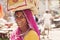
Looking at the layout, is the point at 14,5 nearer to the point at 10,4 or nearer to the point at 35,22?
the point at 10,4

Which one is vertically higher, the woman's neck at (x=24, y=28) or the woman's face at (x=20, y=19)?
the woman's face at (x=20, y=19)

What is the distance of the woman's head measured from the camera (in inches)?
39.1

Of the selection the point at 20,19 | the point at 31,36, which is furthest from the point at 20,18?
the point at 31,36

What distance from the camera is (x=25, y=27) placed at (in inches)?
39.4

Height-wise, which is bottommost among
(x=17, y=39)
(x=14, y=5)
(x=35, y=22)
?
(x=17, y=39)

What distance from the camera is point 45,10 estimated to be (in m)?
0.97

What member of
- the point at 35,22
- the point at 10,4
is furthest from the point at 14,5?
the point at 35,22

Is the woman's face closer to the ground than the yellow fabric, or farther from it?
farther from it

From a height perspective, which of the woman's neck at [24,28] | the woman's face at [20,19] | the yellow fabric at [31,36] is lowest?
the yellow fabric at [31,36]

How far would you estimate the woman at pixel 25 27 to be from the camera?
987mm

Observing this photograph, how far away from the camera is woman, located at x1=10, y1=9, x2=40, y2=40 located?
99 centimetres

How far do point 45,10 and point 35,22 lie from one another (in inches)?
4.1

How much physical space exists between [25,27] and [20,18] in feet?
0.23

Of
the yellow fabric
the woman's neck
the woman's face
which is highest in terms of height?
the woman's face
